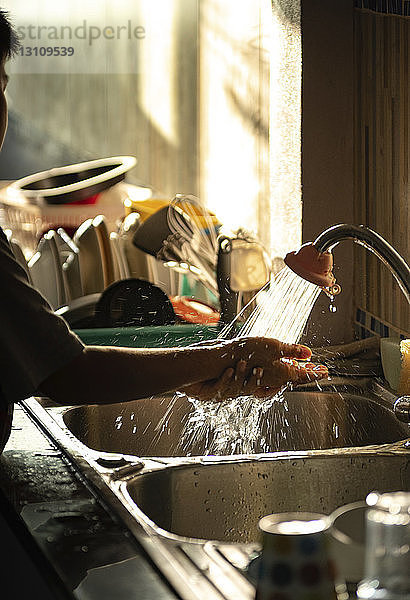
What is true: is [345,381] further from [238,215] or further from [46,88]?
[46,88]

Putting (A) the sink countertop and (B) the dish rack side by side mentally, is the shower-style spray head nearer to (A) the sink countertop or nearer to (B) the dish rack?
(A) the sink countertop

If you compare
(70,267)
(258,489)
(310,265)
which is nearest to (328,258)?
(310,265)

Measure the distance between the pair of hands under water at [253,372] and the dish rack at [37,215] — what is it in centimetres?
162

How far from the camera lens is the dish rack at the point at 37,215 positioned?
2.88 metres

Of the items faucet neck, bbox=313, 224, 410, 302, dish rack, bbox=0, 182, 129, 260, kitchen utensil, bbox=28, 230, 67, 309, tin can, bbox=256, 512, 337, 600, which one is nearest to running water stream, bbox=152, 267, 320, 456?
faucet neck, bbox=313, 224, 410, 302

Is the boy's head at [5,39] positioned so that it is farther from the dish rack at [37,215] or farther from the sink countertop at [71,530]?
the dish rack at [37,215]

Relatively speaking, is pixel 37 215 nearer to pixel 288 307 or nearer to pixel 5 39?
pixel 288 307

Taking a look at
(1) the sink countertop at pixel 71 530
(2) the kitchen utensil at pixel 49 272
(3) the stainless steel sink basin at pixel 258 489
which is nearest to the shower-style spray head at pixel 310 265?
(3) the stainless steel sink basin at pixel 258 489

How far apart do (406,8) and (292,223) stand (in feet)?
1.57

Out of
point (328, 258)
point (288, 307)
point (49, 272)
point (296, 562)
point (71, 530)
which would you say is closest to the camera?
point (296, 562)

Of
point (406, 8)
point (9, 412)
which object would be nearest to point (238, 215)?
point (406, 8)

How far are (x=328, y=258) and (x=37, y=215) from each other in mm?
1845

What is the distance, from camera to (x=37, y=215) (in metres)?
2.90

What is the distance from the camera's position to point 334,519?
82 cm
